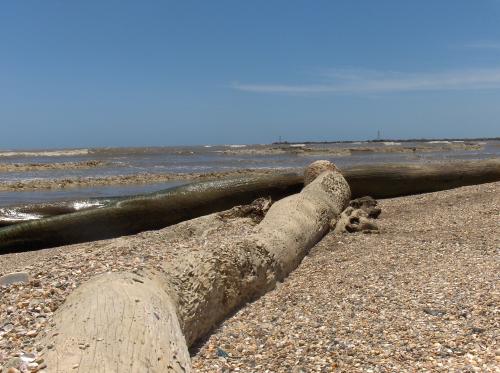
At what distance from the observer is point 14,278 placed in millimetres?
4473

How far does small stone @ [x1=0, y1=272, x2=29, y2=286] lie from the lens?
4.36 m

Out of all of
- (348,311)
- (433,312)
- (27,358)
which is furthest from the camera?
(348,311)

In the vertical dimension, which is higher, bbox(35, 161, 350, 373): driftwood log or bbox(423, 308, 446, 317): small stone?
bbox(35, 161, 350, 373): driftwood log

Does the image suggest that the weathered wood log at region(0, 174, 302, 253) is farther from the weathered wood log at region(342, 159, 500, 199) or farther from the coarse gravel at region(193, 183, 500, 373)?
the coarse gravel at region(193, 183, 500, 373)

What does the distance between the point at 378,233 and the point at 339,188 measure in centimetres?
178

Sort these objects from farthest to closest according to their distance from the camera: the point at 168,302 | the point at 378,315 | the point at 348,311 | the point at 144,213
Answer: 1. the point at 144,213
2. the point at 348,311
3. the point at 378,315
4. the point at 168,302

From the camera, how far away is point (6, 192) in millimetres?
17375

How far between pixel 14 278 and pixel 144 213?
4.76 metres

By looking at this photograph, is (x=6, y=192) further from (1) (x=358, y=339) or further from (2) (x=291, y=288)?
(1) (x=358, y=339)

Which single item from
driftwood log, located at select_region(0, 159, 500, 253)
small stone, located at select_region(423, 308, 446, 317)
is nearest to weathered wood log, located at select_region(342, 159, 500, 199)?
driftwood log, located at select_region(0, 159, 500, 253)

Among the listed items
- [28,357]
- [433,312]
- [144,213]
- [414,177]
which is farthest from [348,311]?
[414,177]

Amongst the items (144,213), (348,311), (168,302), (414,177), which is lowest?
(348,311)

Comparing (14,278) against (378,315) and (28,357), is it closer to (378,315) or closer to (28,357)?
(28,357)

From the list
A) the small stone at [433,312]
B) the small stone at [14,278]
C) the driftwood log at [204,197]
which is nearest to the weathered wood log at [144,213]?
the driftwood log at [204,197]
